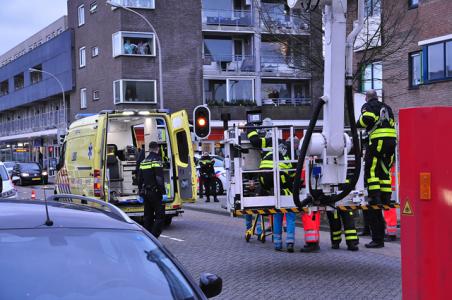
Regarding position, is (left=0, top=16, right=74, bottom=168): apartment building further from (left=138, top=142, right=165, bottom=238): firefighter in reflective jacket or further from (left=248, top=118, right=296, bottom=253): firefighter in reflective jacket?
(left=248, top=118, right=296, bottom=253): firefighter in reflective jacket

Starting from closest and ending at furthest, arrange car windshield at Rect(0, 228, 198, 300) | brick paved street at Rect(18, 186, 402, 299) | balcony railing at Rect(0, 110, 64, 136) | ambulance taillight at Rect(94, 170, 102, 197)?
car windshield at Rect(0, 228, 198, 300), brick paved street at Rect(18, 186, 402, 299), ambulance taillight at Rect(94, 170, 102, 197), balcony railing at Rect(0, 110, 64, 136)

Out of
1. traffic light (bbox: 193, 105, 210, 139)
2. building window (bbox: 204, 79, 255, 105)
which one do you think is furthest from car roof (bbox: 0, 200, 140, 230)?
building window (bbox: 204, 79, 255, 105)

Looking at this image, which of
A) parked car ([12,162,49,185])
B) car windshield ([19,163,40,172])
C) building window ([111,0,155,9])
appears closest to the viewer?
parked car ([12,162,49,185])

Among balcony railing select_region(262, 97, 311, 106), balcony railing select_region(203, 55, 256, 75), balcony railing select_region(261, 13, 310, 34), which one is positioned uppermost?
balcony railing select_region(203, 55, 256, 75)

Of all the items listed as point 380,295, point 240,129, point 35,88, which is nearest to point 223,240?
point 240,129

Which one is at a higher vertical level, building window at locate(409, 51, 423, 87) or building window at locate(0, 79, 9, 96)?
building window at locate(0, 79, 9, 96)

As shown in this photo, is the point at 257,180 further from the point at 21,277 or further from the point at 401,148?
the point at 21,277

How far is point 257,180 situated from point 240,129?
0.92m

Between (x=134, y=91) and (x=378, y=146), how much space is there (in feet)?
101

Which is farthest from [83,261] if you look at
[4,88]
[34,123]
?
[4,88]

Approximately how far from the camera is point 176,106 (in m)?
39.6

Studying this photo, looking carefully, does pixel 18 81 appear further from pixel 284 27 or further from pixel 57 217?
pixel 57 217

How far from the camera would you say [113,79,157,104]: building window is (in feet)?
126

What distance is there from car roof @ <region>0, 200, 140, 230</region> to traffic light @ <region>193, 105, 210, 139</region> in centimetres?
1057
